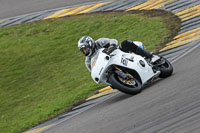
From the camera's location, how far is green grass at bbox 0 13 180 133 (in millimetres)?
12977

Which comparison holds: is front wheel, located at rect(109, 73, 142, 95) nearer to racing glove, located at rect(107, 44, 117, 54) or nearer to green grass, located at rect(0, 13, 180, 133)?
racing glove, located at rect(107, 44, 117, 54)

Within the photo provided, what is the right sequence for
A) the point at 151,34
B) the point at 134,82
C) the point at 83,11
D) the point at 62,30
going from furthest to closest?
the point at 83,11 < the point at 62,30 < the point at 151,34 < the point at 134,82

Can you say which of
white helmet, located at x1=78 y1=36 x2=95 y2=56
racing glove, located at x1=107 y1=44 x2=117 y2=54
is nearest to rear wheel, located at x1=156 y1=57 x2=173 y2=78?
racing glove, located at x1=107 y1=44 x2=117 y2=54

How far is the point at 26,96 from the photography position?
47.9 ft

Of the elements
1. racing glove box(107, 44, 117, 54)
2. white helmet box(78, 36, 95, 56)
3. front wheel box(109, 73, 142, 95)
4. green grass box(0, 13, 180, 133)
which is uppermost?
white helmet box(78, 36, 95, 56)

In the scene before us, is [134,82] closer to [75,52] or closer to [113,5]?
[75,52]

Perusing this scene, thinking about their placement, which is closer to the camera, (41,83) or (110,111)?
(110,111)

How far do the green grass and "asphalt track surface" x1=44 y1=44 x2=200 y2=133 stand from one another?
2.33 metres

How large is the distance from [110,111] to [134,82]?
0.98 meters

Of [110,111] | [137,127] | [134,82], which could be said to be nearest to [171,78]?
[134,82]

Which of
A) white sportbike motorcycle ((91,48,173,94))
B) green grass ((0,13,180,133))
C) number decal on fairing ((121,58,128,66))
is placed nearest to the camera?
white sportbike motorcycle ((91,48,173,94))

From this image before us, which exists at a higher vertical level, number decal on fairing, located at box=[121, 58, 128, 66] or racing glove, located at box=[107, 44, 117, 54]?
racing glove, located at box=[107, 44, 117, 54]

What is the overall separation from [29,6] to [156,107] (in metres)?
15.6

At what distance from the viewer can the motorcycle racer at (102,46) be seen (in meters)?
10.5
